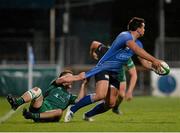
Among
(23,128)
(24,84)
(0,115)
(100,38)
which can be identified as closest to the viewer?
(23,128)

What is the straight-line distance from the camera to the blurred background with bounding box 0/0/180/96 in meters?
32.1

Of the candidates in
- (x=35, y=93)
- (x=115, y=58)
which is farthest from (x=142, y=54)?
(x=35, y=93)

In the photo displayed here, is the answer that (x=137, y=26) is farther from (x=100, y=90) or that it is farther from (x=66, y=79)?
(x=66, y=79)

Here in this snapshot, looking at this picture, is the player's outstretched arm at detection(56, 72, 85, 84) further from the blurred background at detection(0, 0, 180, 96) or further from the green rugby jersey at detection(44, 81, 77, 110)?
the blurred background at detection(0, 0, 180, 96)

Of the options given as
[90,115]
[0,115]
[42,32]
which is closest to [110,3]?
[42,32]

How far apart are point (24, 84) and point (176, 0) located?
31.0ft

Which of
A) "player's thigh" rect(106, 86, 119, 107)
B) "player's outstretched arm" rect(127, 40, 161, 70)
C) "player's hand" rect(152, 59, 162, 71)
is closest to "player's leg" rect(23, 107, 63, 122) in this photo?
"player's thigh" rect(106, 86, 119, 107)

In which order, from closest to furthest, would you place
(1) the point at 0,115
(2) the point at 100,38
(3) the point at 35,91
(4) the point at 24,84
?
(3) the point at 35,91, (1) the point at 0,115, (4) the point at 24,84, (2) the point at 100,38

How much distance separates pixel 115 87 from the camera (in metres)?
15.9

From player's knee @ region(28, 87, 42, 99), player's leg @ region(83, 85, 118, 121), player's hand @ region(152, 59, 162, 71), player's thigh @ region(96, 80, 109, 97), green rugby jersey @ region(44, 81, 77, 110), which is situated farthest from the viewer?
player's leg @ region(83, 85, 118, 121)

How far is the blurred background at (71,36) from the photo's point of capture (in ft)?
105

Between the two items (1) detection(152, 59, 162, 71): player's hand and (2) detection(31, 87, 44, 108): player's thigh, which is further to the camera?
(2) detection(31, 87, 44, 108): player's thigh

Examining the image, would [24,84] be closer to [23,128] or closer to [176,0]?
[176,0]

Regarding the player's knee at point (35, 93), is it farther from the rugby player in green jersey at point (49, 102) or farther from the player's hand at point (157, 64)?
the player's hand at point (157, 64)
